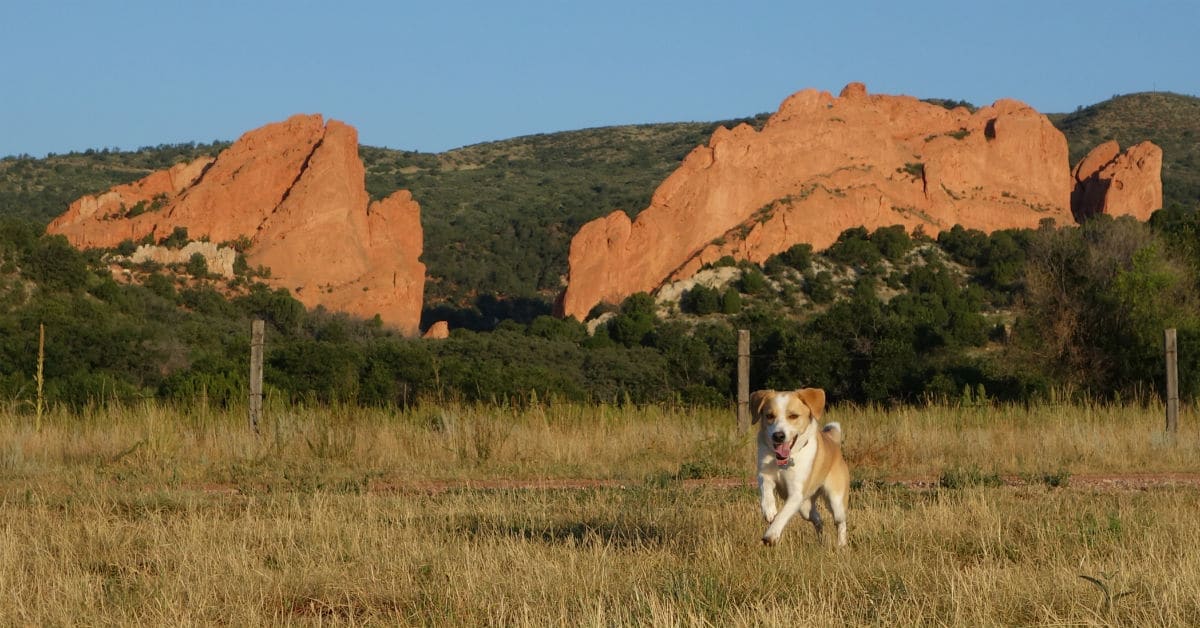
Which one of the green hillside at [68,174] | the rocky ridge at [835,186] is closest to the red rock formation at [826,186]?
the rocky ridge at [835,186]

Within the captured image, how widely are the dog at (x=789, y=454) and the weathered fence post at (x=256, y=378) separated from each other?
846 centimetres

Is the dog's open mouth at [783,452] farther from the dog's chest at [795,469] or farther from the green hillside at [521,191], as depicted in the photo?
the green hillside at [521,191]

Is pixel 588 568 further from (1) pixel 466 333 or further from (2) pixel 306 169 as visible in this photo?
(2) pixel 306 169

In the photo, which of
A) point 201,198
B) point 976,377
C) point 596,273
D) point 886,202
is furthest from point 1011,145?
point 976,377

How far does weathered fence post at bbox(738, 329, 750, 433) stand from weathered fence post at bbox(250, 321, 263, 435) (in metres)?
5.01

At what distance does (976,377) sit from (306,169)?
52.0 m

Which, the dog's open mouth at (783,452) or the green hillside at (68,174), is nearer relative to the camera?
the dog's open mouth at (783,452)

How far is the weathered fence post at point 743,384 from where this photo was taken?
46.5 ft

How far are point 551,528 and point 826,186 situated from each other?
67.7 metres

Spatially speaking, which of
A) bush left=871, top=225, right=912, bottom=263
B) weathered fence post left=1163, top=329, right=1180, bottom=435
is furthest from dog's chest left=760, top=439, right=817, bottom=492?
bush left=871, top=225, right=912, bottom=263

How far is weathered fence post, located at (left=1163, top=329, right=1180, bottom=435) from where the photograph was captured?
1523 centimetres

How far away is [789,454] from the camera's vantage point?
6.30 metres

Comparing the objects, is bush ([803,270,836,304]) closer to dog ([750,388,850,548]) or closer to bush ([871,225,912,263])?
bush ([871,225,912,263])

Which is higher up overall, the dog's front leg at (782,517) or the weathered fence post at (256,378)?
the weathered fence post at (256,378)
